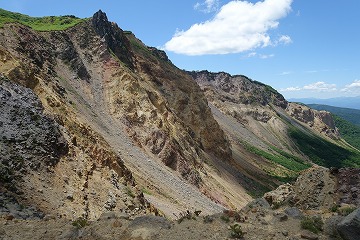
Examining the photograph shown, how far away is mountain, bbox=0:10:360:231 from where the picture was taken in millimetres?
19688

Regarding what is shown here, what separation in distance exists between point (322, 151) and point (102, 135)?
13693 centimetres

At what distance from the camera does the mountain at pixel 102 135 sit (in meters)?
19.7

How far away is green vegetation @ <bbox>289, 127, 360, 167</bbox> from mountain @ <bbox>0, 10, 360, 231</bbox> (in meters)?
42.0

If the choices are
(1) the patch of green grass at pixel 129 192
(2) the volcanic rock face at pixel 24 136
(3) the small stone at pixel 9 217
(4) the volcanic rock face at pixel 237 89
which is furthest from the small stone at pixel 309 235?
(4) the volcanic rock face at pixel 237 89

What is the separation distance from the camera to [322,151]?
15838cm

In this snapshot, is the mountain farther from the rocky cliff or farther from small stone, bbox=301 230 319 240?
the rocky cliff

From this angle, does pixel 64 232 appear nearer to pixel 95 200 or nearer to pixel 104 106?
pixel 95 200

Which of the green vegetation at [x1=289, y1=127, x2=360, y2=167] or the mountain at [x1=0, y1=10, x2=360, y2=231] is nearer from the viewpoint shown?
the mountain at [x1=0, y1=10, x2=360, y2=231]

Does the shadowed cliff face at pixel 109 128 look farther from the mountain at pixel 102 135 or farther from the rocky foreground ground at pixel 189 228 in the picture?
the rocky foreground ground at pixel 189 228

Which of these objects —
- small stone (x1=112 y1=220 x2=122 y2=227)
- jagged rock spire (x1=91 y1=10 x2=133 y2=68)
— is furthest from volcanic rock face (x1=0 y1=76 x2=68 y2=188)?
jagged rock spire (x1=91 y1=10 x2=133 y2=68)

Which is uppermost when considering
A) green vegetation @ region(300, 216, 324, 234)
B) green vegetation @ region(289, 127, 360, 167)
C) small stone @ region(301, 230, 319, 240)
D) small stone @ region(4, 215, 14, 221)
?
small stone @ region(4, 215, 14, 221)

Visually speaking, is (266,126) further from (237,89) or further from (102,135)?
(102,135)

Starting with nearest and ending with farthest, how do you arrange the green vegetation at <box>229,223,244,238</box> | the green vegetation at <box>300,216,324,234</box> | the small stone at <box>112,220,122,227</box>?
the green vegetation at <box>229,223,244,238</box>, the green vegetation at <box>300,216,324,234</box>, the small stone at <box>112,220,122,227</box>

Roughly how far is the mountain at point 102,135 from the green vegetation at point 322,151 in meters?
42.0
